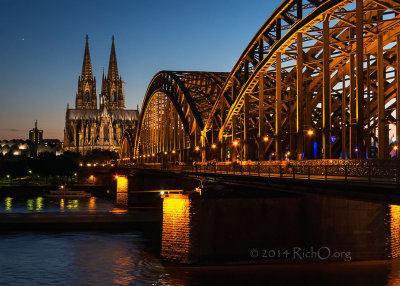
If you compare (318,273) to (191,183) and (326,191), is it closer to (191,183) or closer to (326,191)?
(326,191)

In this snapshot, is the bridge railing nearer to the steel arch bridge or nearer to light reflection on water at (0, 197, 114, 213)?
the steel arch bridge

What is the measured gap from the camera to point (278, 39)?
48.3 m

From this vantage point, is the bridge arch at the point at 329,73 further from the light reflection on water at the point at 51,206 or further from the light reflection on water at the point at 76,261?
the light reflection on water at the point at 51,206

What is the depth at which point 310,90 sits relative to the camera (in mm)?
59125

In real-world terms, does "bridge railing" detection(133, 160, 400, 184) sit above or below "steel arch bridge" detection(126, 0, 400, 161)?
below

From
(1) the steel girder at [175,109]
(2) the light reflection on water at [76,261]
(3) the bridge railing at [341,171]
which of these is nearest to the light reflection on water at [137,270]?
(2) the light reflection on water at [76,261]

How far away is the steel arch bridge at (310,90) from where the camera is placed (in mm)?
37562

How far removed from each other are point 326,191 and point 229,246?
1196 cm

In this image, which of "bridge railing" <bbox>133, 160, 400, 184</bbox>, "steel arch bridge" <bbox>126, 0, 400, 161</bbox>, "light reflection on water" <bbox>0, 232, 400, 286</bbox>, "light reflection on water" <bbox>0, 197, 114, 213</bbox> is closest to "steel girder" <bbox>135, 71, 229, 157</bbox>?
"steel arch bridge" <bbox>126, 0, 400, 161</bbox>

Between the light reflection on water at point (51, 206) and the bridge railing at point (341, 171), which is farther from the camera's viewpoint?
the light reflection on water at point (51, 206)

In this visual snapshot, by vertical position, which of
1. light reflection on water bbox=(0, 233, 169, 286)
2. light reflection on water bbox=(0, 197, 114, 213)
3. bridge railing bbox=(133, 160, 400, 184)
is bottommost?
light reflection on water bbox=(0, 233, 169, 286)

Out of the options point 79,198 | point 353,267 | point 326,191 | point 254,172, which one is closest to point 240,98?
point 254,172

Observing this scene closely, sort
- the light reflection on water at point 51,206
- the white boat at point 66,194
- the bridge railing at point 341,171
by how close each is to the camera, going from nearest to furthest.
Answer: the bridge railing at point 341,171 < the light reflection on water at point 51,206 < the white boat at point 66,194

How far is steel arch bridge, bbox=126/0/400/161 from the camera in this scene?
3756cm
